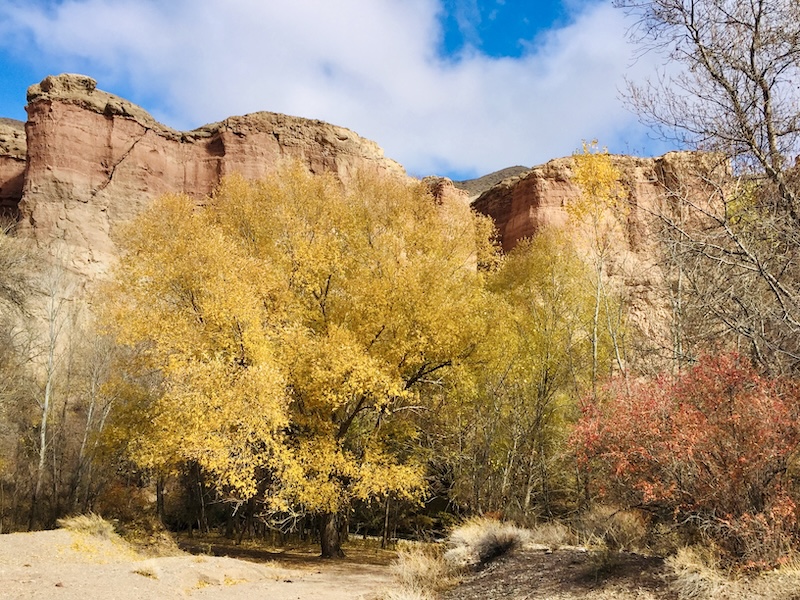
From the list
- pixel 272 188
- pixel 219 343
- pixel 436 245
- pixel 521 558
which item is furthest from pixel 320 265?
pixel 521 558

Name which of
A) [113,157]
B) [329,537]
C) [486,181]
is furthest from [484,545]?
[486,181]

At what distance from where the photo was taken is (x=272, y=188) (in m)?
18.7

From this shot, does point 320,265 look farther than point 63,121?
No

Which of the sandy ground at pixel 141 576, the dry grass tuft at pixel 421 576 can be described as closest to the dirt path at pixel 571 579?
the dry grass tuft at pixel 421 576

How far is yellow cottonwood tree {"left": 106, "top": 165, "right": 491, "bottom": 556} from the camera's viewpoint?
461 inches

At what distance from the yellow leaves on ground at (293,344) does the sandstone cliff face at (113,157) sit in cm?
3164

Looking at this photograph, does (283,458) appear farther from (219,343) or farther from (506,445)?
(506,445)

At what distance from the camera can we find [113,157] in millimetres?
51406

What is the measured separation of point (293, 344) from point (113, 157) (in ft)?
153

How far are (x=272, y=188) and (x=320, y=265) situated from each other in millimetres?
5645

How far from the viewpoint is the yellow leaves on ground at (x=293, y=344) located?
460 inches

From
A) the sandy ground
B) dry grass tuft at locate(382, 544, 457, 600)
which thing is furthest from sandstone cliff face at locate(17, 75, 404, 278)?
dry grass tuft at locate(382, 544, 457, 600)

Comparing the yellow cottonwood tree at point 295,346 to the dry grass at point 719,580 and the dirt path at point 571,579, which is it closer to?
the dirt path at point 571,579

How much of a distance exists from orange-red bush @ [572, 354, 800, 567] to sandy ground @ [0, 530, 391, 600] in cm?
475
